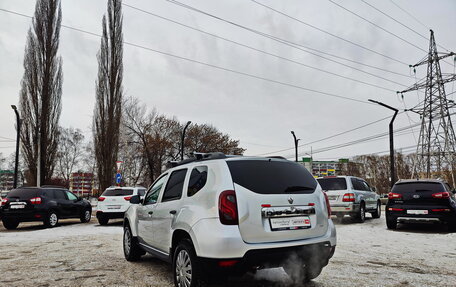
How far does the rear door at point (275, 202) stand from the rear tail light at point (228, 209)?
55 mm

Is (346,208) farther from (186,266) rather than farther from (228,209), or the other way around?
(228,209)

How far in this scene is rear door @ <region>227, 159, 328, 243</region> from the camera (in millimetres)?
4043

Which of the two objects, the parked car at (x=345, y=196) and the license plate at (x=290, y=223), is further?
the parked car at (x=345, y=196)

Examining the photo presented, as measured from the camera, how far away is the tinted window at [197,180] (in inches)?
175

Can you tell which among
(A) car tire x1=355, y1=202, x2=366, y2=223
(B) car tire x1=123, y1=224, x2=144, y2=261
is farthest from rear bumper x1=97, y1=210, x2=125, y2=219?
(A) car tire x1=355, y1=202, x2=366, y2=223

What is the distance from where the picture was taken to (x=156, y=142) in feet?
141

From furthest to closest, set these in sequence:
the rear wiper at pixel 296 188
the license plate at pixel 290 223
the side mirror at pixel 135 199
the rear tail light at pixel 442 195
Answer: the rear tail light at pixel 442 195 < the side mirror at pixel 135 199 < the rear wiper at pixel 296 188 < the license plate at pixel 290 223

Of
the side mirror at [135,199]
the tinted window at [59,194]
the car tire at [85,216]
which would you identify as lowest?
the car tire at [85,216]

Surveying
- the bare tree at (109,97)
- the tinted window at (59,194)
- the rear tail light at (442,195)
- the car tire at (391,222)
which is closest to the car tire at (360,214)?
the car tire at (391,222)

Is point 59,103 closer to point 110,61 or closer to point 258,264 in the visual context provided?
point 110,61

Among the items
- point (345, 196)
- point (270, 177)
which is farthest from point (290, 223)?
point (345, 196)

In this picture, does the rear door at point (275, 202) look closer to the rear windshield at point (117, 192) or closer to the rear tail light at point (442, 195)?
the rear tail light at point (442, 195)

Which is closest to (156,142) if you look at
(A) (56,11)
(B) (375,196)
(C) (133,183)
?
(C) (133,183)

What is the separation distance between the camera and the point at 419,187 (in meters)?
11.1
